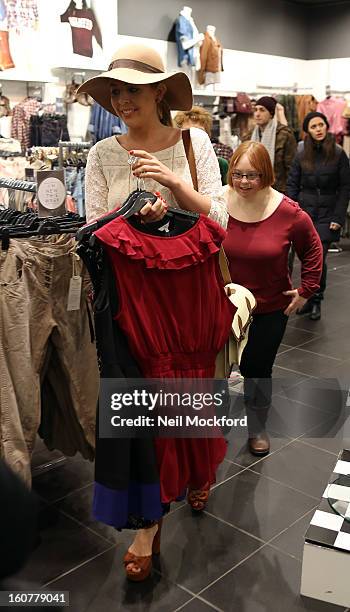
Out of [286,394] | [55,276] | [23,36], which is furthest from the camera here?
[23,36]

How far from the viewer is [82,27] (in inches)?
241

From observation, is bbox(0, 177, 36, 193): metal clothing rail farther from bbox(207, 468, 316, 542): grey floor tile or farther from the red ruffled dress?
bbox(207, 468, 316, 542): grey floor tile

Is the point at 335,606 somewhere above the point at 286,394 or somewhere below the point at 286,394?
below

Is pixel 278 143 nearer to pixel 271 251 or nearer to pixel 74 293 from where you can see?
pixel 271 251

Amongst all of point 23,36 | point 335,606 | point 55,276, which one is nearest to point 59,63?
point 23,36

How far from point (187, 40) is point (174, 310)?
625 cm

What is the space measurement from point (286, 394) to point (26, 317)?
1.22 meters

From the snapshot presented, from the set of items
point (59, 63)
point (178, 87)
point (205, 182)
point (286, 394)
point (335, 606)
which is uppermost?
point (59, 63)

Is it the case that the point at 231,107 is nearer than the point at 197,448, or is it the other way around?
the point at 197,448

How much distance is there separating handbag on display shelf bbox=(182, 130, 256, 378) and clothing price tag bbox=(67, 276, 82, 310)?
0.49m

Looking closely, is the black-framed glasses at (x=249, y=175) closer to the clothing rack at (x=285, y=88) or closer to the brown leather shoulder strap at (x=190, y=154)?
the brown leather shoulder strap at (x=190, y=154)

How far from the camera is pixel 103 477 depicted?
6.17ft

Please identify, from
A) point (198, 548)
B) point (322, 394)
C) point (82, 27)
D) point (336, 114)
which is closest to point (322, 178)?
point (322, 394)

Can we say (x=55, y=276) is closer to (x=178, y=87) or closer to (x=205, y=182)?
(x=205, y=182)
